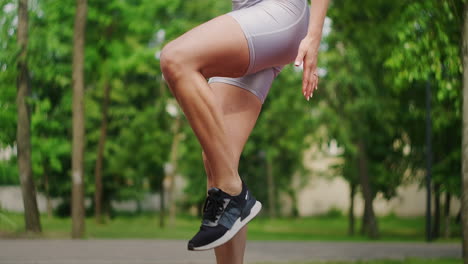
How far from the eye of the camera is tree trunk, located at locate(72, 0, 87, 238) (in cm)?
1655

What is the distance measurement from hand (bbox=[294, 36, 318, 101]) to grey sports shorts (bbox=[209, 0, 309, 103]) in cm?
7

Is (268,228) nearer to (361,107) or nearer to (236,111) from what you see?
(361,107)

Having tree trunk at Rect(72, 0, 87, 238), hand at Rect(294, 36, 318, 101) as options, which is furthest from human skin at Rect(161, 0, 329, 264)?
tree trunk at Rect(72, 0, 87, 238)

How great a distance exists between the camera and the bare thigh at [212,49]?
2121 mm

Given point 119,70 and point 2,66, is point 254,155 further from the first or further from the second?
point 2,66

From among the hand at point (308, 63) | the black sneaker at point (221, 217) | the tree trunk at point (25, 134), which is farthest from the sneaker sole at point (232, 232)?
the tree trunk at point (25, 134)

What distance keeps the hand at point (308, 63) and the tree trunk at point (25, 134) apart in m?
14.8

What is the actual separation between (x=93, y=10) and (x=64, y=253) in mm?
12789

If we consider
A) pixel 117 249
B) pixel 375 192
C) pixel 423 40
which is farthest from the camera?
pixel 375 192

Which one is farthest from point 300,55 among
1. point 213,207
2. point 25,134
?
point 25,134

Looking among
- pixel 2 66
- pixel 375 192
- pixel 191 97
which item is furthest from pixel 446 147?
pixel 191 97

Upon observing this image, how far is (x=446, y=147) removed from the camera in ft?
76.3

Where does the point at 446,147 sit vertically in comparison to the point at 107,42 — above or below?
below

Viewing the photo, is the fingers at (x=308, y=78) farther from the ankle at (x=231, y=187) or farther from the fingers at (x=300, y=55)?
the ankle at (x=231, y=187)
